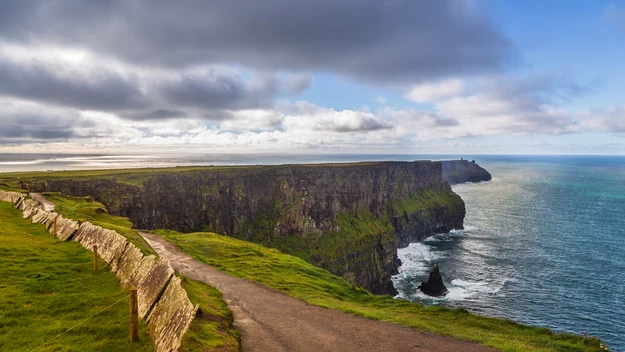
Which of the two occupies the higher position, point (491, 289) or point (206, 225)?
point (206, 225)

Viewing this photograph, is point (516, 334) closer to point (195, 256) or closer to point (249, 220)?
point (195, 256)

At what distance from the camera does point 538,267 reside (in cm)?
8731

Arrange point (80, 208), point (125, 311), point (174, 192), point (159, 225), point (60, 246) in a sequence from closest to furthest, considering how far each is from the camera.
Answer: point (125, 311), point (60, 246), point (80, 208), point (159, 225), point (174, 192)

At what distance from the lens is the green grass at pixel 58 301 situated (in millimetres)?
12805

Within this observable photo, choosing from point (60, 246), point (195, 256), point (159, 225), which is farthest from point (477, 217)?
point (60, 246)

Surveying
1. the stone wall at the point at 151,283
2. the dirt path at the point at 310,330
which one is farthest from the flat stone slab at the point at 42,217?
the dirt path at the point at 310,330

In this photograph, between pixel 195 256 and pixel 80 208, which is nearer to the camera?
pixel 195 256

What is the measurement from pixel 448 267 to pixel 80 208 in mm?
93557

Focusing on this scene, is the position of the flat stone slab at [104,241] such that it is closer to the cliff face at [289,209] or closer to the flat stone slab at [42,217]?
the flat stone slab at [42,217]

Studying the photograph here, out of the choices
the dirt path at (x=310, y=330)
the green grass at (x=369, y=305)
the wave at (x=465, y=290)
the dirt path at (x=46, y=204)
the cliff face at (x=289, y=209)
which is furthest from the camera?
the cliff face at (x=289, y=209)

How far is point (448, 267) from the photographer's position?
9688 centimetres

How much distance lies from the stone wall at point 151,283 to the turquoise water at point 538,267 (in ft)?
217

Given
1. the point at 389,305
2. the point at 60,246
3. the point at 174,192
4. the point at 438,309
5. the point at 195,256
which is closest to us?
the point at 438,309

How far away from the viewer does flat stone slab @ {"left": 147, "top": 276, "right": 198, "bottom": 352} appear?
40.7 feet
